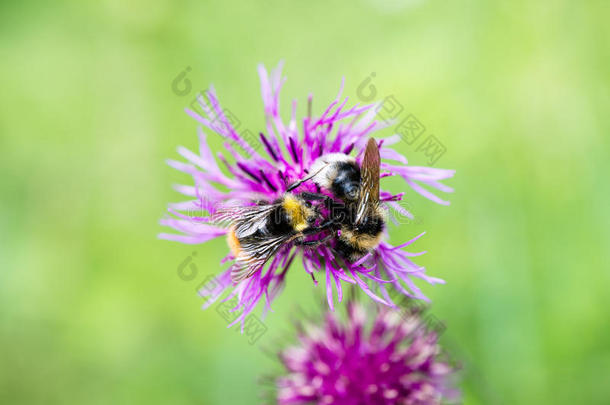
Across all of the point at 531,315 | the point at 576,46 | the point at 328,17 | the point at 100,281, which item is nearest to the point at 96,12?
the point at 328,17

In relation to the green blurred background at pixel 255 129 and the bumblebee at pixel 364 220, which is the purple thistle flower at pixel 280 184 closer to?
the bumblebee at pixel 364 220

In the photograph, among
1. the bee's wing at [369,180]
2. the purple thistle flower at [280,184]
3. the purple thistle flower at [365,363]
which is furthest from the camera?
the purple thistle flower at [365,363]

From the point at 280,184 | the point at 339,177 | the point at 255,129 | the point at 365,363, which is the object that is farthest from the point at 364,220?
the point at 255,129

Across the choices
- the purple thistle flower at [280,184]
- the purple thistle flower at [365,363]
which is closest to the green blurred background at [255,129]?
the purple thistle flower at [365,363]

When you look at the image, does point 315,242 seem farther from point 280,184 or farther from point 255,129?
point 255,129

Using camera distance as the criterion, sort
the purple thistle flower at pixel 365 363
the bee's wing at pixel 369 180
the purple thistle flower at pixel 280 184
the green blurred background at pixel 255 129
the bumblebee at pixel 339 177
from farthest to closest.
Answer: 1. the green blurred background at pixel 255 129
2. the purple thistle flower at pixel 365 363
3. the purple thistle flower at pixel 280 184
4. the bumblebee at pixel 339 177
5. the bee's wing at pixel 369 180

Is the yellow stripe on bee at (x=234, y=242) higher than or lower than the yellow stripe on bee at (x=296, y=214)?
higher
